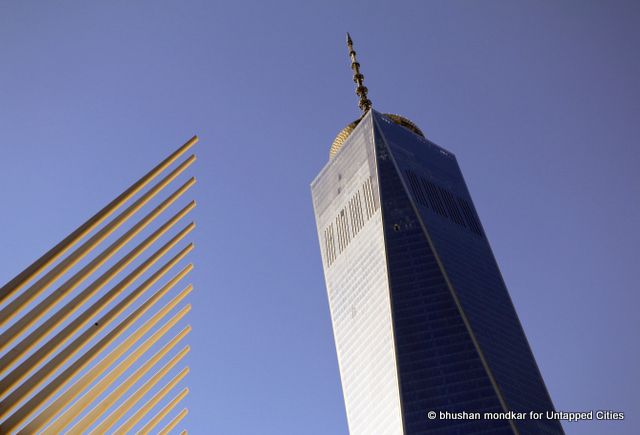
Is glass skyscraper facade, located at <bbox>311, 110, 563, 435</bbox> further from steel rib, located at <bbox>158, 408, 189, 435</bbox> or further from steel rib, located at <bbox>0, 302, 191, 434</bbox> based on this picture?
steel rib, located at <bbox>0, 302, 191, 434</bbox>

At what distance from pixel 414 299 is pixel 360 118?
57.0m

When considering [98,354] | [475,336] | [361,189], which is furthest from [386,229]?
[98,354]

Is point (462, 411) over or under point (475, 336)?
under

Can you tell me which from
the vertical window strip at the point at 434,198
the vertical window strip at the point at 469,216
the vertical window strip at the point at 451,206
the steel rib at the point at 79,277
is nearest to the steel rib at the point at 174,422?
the steel rib at the point at 79,277

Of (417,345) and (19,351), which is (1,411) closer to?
(19,351)

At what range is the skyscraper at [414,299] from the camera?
96.1 meters

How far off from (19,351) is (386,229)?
107 metres

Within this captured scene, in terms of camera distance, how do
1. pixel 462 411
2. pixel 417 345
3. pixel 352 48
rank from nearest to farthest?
pixel 462 411
pixel 417 345
pixel 352 48

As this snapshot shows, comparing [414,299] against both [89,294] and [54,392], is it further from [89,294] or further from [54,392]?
[54,392]

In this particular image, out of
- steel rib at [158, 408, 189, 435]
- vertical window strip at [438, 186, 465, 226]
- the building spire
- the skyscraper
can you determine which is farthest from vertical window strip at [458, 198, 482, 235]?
steel rib at [158, 408, 189, 435]

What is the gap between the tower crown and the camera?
148000 millimetres

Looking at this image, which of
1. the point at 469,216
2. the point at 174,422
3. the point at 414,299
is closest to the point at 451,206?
the point at 469,216

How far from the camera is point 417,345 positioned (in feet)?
330

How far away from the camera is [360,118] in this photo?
494 ft
